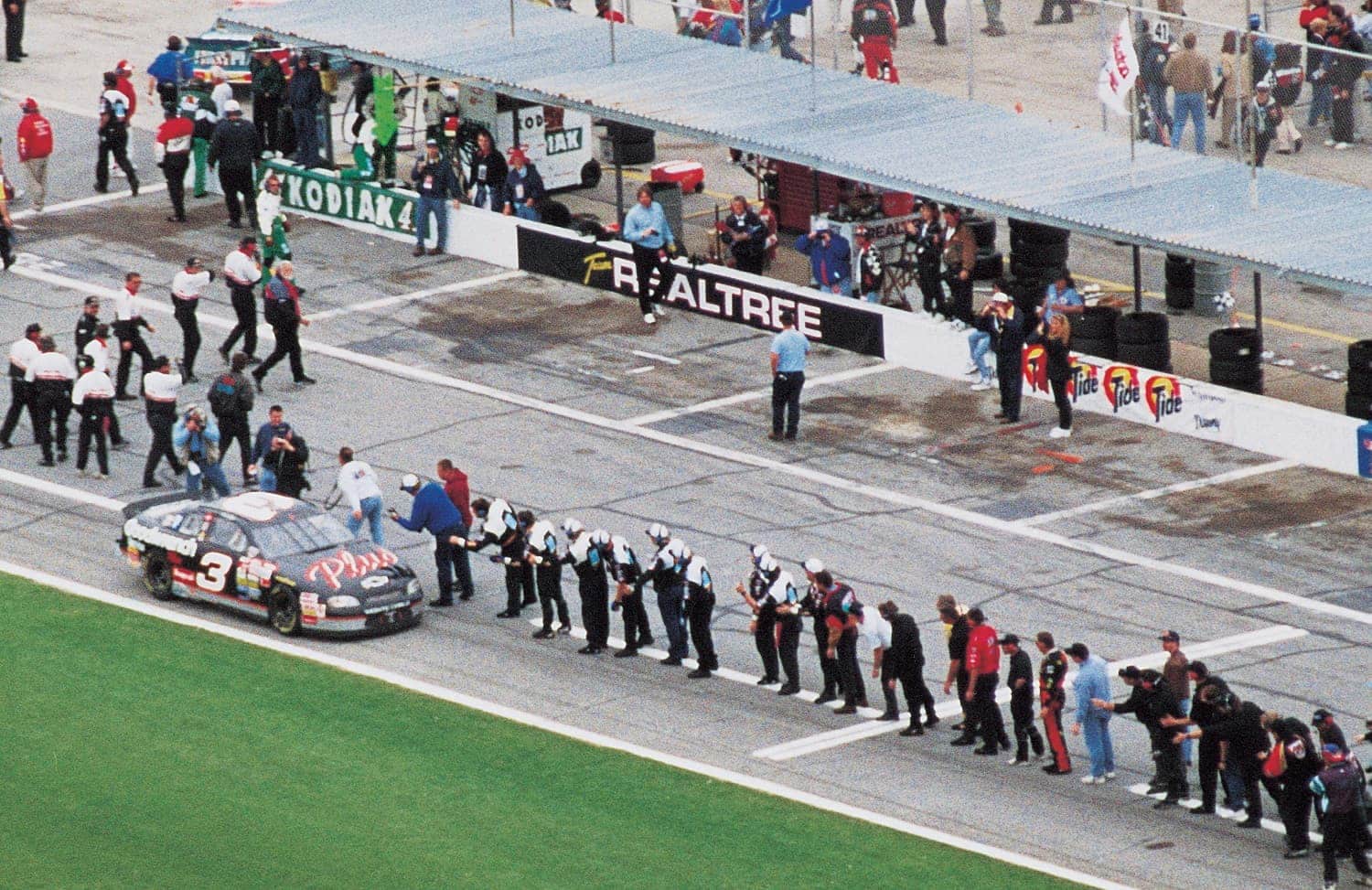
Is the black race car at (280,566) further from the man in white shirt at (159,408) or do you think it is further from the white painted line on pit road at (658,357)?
the white painted line on pit road at (658,357)

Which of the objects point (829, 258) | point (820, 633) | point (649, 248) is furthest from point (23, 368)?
point (820, 633)

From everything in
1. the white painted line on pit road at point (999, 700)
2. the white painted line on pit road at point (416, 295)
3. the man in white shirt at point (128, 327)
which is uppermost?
the man in white shirt at point (128, 327)

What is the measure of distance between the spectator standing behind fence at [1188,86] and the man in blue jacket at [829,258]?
477cm

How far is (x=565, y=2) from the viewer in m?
47.5

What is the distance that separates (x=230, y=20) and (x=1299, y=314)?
1754cm

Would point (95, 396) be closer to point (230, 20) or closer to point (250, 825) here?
point (250, 825)

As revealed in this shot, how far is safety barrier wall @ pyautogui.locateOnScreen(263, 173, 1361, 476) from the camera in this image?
109 ft

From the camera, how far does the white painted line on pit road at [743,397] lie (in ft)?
Result: 115

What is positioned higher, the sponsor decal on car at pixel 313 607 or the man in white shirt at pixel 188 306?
the man in white shirt at pixel 188 306

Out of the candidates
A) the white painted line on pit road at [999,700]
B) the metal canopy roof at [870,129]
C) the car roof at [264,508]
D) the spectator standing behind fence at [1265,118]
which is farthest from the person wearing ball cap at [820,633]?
the spectator standing behind fence at [1265,118]

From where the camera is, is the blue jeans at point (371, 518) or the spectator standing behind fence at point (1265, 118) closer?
the blue jeans at point (371, 518)

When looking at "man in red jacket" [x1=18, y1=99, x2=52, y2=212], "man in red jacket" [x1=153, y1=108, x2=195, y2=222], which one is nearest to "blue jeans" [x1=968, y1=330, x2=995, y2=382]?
"man in red jacket" [x1=153, y1=108, x2=195, y2=222]

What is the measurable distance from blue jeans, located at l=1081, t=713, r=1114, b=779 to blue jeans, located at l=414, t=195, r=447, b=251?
60.9 ft

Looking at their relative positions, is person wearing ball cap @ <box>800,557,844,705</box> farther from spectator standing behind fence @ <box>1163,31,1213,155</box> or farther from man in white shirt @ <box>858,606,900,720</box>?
spectator standing behind fence @ <box>1163,31,1213,155</box>
